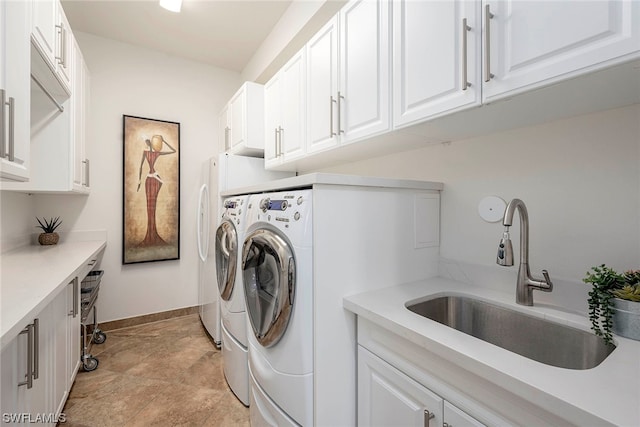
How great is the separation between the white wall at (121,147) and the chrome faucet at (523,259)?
311cm

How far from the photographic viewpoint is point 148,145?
3043 millimetres

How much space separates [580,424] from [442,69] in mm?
1079

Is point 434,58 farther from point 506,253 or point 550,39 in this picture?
point 506,253

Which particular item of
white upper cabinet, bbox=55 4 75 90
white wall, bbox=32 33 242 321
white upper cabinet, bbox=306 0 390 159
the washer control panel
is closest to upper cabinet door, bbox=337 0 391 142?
white upper cabinet, bbox=306 0 390 159

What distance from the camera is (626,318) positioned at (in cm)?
83

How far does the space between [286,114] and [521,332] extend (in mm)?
1890

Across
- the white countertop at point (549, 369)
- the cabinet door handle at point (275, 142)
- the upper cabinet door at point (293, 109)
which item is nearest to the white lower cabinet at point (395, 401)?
the white countertop at point (549, 369)

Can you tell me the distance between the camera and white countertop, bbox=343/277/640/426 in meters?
0.57

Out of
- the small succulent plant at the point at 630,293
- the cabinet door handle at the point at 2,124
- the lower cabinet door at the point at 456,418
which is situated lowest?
the lower cabinet door at the point at 456,418

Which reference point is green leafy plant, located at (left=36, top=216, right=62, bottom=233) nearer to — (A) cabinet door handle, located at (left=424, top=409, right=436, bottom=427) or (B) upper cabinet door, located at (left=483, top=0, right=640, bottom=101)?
(A) cabinet door handle, located at (left=424, top=409, right=436, bottom=427)

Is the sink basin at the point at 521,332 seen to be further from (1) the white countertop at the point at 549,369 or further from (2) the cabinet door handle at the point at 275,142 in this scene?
(2) the cabinet door handle at the point at 275,142

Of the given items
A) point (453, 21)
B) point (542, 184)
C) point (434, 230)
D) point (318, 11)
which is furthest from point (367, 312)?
point (318, 11)

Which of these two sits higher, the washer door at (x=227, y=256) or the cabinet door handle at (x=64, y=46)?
the cabinet door handle at (x=64, y=46)

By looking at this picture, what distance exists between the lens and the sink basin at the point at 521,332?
969 millimetres
